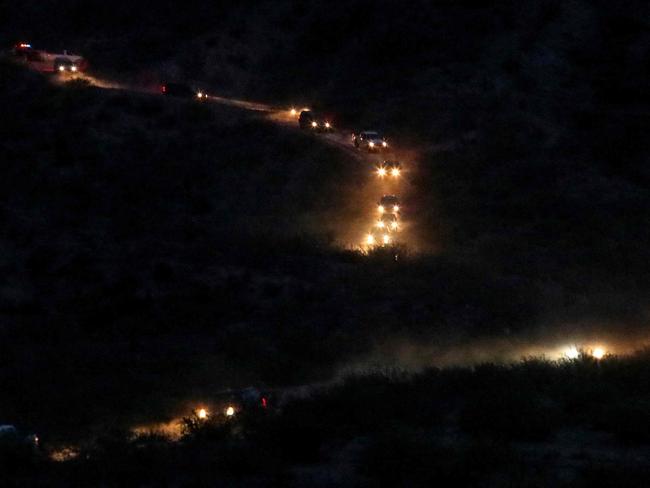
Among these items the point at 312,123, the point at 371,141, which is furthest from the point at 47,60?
the point at 371,141

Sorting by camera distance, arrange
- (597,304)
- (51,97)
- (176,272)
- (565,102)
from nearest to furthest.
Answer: (597,304) < (176,272) < (565,102) < (51,97)

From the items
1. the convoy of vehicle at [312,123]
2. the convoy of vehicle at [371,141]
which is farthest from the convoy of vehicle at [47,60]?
the convoy of vehicle at [371,141]

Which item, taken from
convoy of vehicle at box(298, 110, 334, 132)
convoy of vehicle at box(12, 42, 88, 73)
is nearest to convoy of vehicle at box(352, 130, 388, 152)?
convoy of vehicle at box(298, 110, 334, 132)

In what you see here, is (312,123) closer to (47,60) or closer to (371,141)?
(371,141)

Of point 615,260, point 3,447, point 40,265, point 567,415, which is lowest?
point 40,265

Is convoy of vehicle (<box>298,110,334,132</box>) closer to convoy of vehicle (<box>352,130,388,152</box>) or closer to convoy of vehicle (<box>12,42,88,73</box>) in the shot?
convoy of vehicle (<box>352,130,388,152</box>)

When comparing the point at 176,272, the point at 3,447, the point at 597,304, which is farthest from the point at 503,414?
the point at 176,272

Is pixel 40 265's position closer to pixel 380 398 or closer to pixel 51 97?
pixel 51 97

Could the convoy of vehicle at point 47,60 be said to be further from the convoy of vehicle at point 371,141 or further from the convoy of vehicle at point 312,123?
the convoy of vehicle at point 371,141
